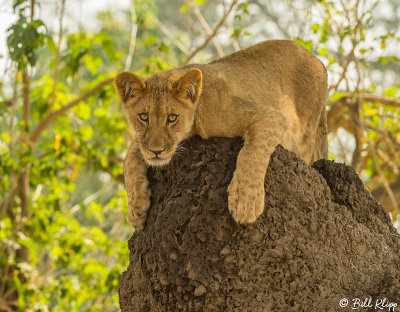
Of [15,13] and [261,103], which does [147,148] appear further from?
[15,13]

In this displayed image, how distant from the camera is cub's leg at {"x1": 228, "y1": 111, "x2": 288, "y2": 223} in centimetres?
308

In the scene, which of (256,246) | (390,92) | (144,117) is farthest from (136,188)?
(390,92)

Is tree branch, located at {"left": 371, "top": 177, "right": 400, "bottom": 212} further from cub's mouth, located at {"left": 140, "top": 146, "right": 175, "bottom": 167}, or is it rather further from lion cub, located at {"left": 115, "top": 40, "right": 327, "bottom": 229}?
cub's mouth, located at {"left": 140, "top": 146, "right": 175, "bottom": 167}

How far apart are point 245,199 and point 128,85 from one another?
1.08m

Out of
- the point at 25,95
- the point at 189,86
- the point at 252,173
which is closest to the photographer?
the point at 252,173

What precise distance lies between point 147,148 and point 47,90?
4.35 meters

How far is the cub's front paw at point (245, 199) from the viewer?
3068mm

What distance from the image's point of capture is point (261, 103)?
3973 millimetres

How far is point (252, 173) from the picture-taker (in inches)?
125

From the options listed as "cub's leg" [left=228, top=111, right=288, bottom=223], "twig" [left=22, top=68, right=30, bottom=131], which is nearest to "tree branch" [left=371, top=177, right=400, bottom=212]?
"cub's leg" [left=228, top=111, right=288, bottom=223]

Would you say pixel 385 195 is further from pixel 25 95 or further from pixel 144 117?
pixel 144 117

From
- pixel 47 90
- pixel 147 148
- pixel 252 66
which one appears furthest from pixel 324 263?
pixel 47 90

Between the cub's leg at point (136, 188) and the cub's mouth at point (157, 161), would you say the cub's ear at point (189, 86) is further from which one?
the cub's leg at point (136, 188)

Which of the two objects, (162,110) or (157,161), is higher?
(162,110)
